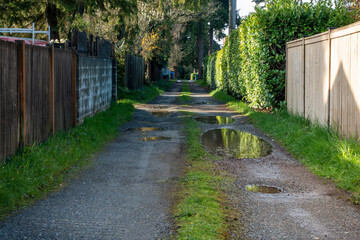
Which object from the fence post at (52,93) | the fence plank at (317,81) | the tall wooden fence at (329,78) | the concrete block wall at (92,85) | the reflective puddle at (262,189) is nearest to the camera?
the reflective puddle at (262,189)

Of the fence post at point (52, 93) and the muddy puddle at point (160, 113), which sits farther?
the muddy puddle at point (160, 113)

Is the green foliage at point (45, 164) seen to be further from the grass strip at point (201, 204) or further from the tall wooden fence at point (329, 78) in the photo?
the tall wooden fence at point (329, 78)

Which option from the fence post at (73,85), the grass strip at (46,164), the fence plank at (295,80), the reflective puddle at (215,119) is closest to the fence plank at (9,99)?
the grass strip at (46,164)

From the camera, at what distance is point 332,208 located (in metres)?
5.21

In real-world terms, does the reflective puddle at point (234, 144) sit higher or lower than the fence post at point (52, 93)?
lower

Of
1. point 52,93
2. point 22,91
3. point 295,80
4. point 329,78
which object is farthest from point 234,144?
point 22,91

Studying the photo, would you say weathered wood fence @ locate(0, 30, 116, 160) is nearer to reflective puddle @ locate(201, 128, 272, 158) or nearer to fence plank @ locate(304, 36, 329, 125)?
reflective puddle @ locate(201, 128, 272, 158)

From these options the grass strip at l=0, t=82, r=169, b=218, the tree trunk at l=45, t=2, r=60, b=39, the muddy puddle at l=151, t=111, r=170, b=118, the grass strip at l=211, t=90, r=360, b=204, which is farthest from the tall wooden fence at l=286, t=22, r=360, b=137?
the tree trunk at l=45, t=2, r=60, b=39

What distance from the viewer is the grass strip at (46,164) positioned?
5.23 m

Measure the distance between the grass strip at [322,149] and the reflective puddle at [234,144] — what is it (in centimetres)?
48

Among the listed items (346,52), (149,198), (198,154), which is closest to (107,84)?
(198,154)

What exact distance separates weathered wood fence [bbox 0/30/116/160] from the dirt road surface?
1.17 meters

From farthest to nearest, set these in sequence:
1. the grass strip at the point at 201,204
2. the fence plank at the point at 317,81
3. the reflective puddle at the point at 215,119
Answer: the reflective puddle at the point at 215,119 < the fence plank at the point at 317,81 < the grass strip at the point at 201,204

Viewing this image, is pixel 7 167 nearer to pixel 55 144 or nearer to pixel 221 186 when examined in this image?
pixel 55 144
